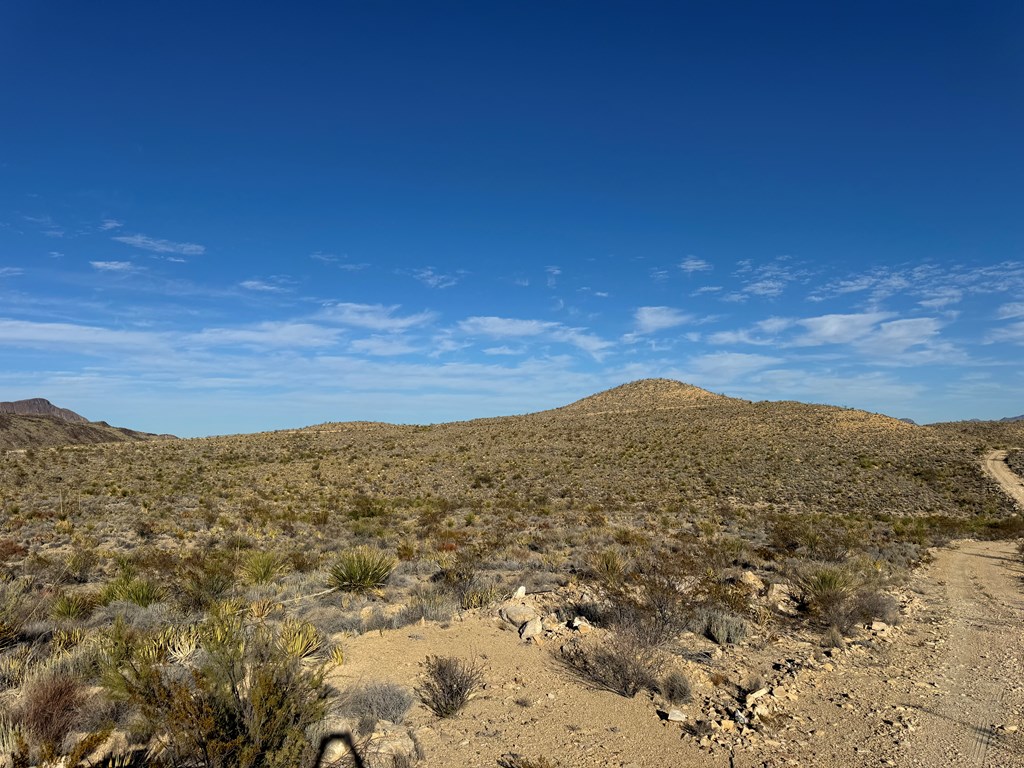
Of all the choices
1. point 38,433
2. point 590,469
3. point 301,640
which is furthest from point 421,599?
point 38,433

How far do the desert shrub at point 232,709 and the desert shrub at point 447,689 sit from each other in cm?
152

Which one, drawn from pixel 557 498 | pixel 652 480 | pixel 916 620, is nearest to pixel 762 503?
pixel 652 480

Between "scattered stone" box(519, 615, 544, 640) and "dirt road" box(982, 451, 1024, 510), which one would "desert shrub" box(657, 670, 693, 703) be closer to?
"scattered stone" box(519, 615, 544, 640)

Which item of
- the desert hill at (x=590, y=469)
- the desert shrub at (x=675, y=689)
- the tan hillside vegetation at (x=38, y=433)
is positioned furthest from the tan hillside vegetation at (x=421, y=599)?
the tan hillside vegetation at (x=38, y=433)

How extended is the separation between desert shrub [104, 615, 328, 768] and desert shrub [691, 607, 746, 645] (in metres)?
6.03

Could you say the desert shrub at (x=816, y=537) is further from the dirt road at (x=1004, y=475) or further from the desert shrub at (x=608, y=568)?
the dirt road at (x=1004, y=475)

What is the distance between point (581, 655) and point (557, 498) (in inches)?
979

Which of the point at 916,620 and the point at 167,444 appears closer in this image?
the point at 916,620

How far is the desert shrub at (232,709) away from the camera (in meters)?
4.53

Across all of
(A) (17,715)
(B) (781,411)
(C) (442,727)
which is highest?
(B) (781,411)

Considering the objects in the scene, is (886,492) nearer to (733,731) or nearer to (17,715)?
(733,731)

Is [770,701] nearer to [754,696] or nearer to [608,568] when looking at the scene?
[754,696]

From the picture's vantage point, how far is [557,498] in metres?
32.4

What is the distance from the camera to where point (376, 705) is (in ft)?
20.3
